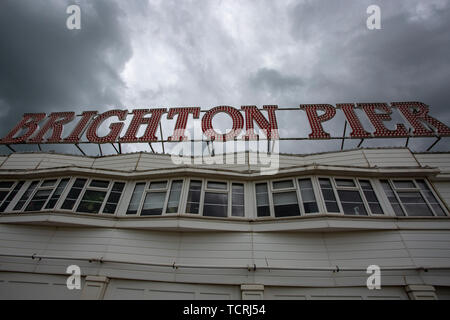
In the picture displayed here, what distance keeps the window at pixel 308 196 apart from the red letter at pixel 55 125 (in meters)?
16.1

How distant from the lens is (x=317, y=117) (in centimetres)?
1498

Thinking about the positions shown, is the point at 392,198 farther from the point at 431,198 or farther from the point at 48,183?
the point at 48,183

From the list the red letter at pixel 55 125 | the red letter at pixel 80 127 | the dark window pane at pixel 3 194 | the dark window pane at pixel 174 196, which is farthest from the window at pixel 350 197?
the red letter at pixel 55 125

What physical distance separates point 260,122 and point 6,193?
1537cm

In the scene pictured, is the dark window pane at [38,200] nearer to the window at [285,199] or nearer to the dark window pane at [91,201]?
→ the dark window pane at [91,201]

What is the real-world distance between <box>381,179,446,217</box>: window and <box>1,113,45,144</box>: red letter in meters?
22.8

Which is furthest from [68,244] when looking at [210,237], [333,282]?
[333,282]

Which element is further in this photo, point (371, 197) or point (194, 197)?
point (194, 197)

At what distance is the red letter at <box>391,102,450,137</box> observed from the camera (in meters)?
13.1

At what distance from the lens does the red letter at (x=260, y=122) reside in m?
14.0

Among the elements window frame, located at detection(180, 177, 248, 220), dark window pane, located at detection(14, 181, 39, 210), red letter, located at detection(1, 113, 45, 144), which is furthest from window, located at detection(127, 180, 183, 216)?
red letter, located at detection(1, 113, 45, 144)

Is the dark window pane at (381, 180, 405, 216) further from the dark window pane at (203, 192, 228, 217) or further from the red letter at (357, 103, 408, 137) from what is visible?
the dark window pane at (203, 192, 228, 217)

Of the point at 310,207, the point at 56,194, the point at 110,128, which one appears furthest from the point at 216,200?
the point at 110,128
